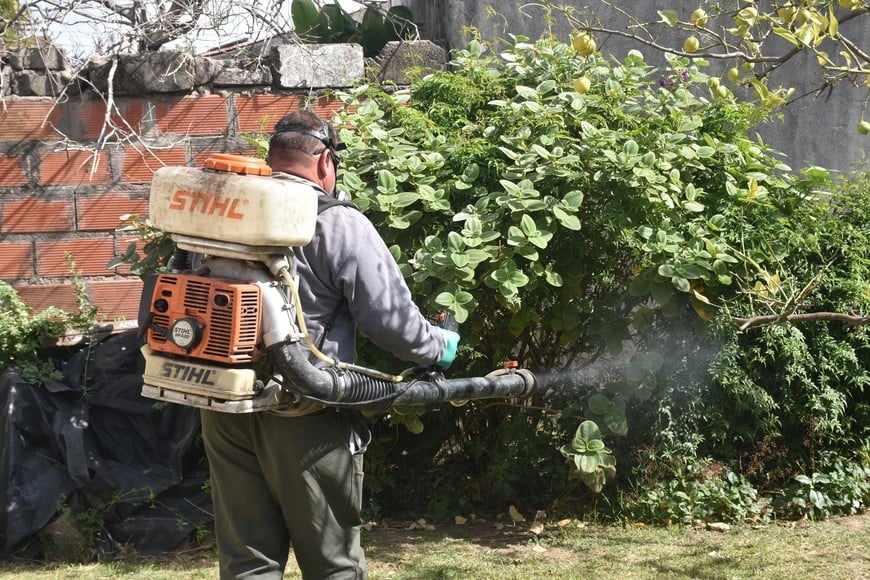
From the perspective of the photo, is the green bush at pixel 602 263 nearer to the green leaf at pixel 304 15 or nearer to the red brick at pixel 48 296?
the green leaf at pixel 304 15

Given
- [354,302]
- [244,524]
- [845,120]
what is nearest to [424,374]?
[354,302]

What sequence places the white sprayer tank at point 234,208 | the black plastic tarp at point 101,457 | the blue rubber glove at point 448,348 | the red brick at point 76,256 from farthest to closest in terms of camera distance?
1. the red brick at point 76,256
2. the black plastic tarp at point 101,457
3. the blue rubber glove at point 448,348
4. the white sprayer tank at point 234,208

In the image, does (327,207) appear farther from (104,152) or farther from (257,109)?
(104,152)

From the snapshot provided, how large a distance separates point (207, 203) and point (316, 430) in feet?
2.64

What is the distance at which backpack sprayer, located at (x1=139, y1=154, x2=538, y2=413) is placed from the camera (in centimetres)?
290

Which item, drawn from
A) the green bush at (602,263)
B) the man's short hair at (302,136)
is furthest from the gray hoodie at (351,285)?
the green bush at (602,263)

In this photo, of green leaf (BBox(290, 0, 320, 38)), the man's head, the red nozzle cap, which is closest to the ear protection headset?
the man's head

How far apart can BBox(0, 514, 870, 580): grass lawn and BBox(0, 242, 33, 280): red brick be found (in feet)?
5.11

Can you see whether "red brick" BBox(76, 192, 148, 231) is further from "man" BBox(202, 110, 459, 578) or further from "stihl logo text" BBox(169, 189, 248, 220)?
"stihl logo text" BBox(169, 189, 248, 220)

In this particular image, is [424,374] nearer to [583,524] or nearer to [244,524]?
Result: [244,524]

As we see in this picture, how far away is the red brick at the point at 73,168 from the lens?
5383mm

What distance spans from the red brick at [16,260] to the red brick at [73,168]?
1.18 feet

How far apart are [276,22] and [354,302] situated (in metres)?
3.11

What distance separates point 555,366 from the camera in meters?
5.13
